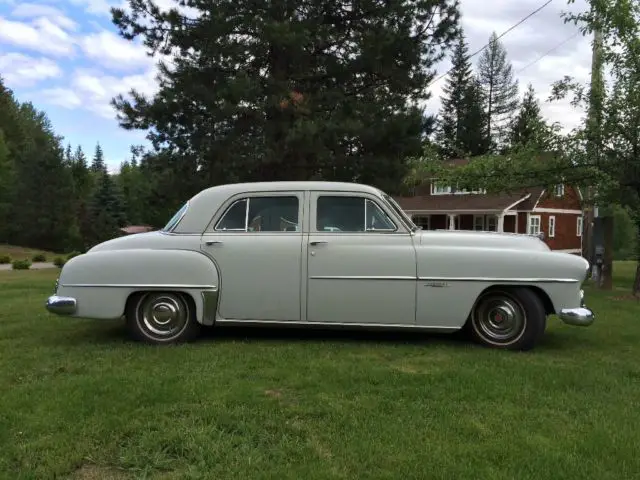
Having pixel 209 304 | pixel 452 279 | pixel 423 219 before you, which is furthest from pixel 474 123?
pixel 209 304

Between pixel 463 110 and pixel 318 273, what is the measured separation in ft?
A: 178

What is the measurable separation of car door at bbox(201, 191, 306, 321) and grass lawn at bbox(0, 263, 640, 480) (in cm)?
39

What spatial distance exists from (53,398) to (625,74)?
11279mm

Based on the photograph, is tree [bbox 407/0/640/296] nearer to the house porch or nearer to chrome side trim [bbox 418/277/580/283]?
chrome side trim [bbox 418/277/580/283]

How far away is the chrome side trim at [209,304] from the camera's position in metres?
6.05

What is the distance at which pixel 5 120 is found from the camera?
67312 millimetres

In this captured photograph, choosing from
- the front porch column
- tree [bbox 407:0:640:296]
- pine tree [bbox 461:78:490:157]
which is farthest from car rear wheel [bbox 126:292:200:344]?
pine tree [bbox 461:78:490:157]

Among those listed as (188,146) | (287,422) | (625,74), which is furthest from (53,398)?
(188,146)

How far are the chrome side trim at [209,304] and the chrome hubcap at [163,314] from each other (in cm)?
25

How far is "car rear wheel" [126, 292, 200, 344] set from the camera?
20.3ft

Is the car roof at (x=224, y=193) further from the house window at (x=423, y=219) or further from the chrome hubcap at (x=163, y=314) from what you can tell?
the house window at (x=423, y=219)

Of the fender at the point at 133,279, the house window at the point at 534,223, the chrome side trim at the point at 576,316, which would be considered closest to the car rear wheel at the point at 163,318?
the fender at the point at 133,279

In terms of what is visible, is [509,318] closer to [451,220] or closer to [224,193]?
[224,193]

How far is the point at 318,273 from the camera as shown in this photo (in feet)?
19.6
